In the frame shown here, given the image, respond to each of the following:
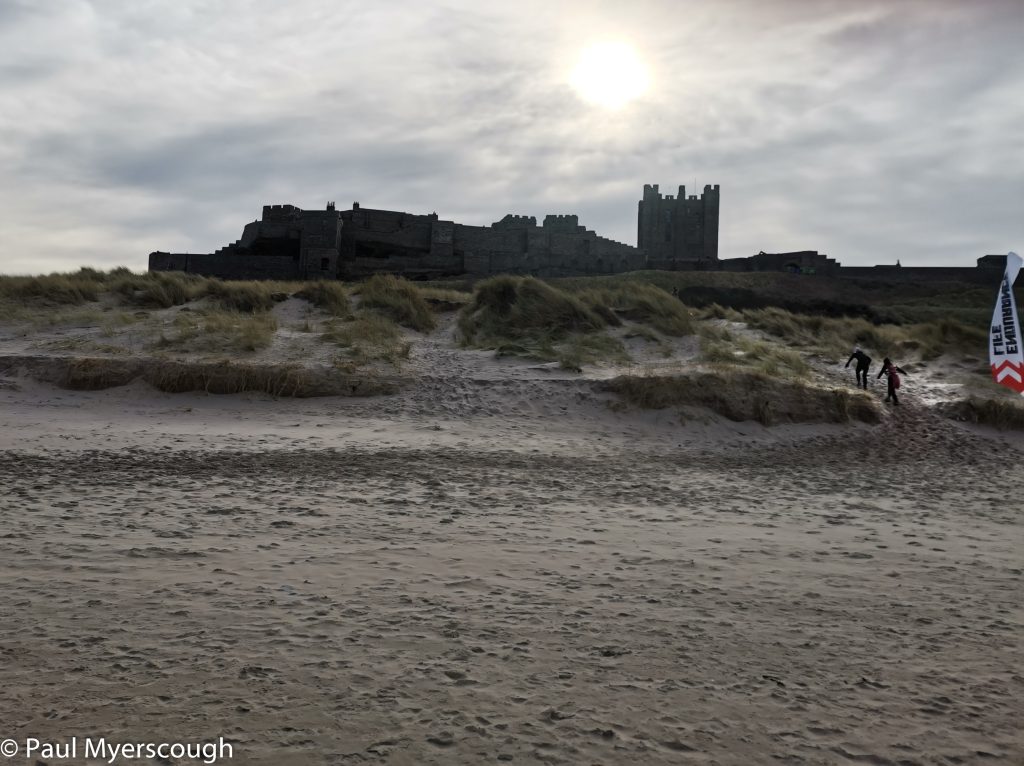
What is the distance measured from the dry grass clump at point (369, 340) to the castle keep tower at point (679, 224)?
5916 centimetres

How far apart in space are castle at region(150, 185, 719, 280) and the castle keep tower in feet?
66.4

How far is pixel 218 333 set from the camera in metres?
14.4

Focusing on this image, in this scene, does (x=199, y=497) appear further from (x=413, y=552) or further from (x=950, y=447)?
(x=950, y=447)

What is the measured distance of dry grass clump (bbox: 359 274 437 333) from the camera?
57.7ft

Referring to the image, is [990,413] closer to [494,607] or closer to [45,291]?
[494,607]

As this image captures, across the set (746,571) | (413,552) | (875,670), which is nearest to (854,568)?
(746,571)

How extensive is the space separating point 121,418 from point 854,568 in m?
9.04

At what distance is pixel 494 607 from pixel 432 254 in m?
43.3

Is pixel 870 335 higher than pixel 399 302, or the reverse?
pixel 399 302

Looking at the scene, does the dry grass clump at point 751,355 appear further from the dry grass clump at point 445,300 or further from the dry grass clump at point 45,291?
the dry grass clump at point 45,291

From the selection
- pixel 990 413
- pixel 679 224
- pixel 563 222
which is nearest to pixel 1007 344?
pixel 990 413

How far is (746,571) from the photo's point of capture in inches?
213

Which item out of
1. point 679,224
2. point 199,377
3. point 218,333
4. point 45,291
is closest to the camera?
point 199,377

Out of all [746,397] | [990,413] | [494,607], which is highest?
[746,397]
